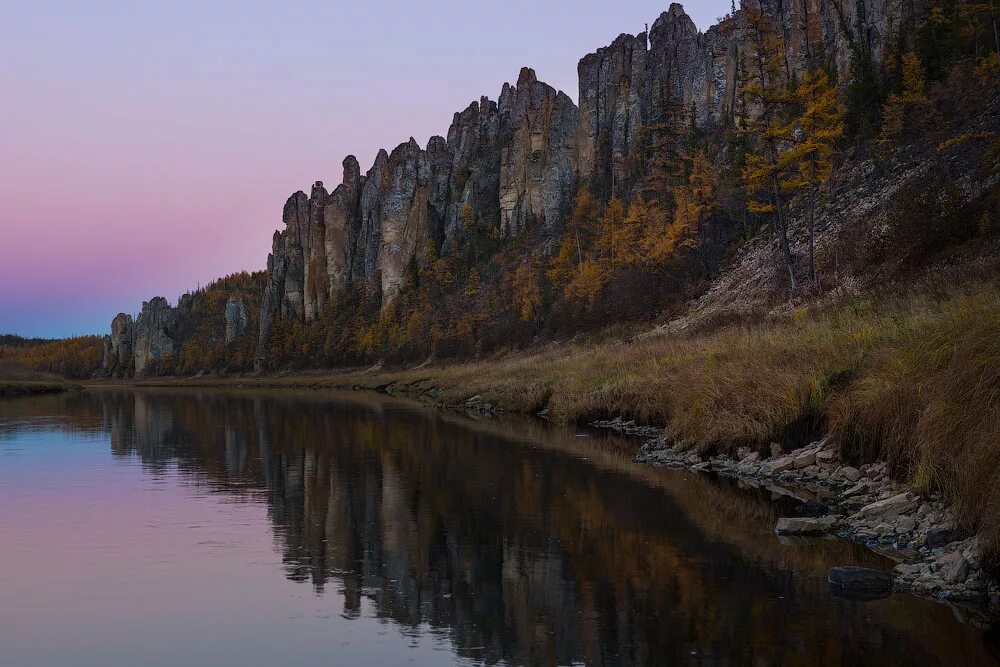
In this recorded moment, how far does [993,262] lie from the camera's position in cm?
2598

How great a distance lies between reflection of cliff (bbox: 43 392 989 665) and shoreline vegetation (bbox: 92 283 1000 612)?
168 cm

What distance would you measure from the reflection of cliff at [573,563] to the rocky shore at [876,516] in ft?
1.73

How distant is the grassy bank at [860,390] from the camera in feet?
36.0

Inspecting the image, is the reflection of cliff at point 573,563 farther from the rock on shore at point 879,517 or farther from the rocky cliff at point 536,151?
the rocky cliff at point 536,151

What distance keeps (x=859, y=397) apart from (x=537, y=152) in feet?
398

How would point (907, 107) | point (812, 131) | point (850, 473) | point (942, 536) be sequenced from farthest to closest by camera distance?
point (907, 107), point (812, 131), point (850, 473), point (942, 536)

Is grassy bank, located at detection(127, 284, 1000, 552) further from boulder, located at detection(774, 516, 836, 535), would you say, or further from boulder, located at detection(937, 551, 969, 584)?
boulder, located at detection(774, 516, 836, 535)

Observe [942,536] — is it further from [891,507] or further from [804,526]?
[804,526]

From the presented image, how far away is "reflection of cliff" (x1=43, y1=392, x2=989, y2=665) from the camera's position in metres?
8.67

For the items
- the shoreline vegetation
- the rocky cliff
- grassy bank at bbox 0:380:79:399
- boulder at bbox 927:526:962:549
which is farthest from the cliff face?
grassy bank at bbox 0:380:79:399

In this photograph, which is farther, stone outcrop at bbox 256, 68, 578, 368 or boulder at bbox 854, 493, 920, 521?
stone outcrop at bbox 256, 68, 578, 368

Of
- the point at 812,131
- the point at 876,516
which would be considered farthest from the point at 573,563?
the point at 812,131

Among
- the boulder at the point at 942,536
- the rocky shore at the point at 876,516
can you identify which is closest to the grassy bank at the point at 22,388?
the rocky shore at the point at 876,516

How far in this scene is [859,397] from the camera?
15633mm
